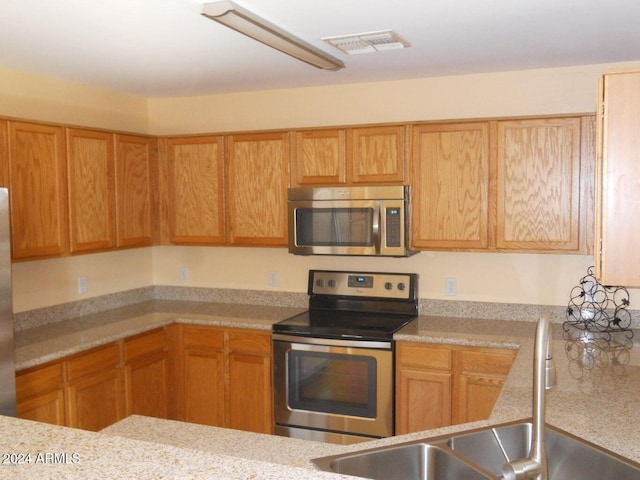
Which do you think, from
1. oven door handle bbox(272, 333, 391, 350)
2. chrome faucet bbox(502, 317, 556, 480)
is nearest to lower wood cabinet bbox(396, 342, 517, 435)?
oven door handle bbox(272, 333, 391, 350)

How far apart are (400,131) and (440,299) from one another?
1.12 metres

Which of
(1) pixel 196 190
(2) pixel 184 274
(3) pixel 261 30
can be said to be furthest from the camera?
(2) pixel 184 274

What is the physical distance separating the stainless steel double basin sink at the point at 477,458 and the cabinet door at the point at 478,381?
142cm

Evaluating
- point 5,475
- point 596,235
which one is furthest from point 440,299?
point 5,475

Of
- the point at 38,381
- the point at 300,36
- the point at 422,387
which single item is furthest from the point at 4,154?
the point at 422,387

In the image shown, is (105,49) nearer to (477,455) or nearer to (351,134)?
(351,134)

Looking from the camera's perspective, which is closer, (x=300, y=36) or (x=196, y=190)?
(x=300, y=36)

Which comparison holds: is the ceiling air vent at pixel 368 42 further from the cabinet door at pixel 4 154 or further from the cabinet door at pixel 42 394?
the cabinet door at pixel 42 394

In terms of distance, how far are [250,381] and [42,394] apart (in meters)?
1.23

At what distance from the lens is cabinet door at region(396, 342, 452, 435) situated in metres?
3.45

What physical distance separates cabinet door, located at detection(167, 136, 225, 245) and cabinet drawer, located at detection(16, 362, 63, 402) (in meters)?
1.35

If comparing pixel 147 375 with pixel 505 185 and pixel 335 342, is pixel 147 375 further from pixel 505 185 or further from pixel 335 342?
pixel 505 185

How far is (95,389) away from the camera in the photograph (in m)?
3.51

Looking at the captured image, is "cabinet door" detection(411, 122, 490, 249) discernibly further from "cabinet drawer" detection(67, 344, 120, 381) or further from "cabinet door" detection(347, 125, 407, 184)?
"cabinet drawer" detection(67, 344, 120, 381)
